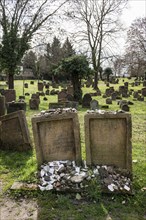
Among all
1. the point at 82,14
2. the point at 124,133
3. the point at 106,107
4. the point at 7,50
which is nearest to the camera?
the point at 124,133

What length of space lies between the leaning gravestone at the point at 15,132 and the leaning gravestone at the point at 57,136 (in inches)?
56.9

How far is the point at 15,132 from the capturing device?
6.27 meters

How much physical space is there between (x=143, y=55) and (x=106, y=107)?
66.2ft

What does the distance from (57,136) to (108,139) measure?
0.92 m

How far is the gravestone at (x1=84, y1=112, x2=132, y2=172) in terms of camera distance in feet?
15.2

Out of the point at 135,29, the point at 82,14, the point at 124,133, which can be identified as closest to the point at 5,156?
the point at 124,133

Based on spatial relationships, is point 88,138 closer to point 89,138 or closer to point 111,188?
point 89,138

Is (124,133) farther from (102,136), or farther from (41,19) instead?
(41,19)

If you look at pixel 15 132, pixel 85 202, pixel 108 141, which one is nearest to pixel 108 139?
pixel 108 141

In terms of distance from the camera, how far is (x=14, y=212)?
371 centimetres

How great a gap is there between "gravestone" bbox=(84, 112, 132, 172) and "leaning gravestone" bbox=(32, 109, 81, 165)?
218 mm

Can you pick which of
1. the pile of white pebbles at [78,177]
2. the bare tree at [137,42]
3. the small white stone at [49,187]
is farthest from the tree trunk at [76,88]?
the bare tree at [137,42]

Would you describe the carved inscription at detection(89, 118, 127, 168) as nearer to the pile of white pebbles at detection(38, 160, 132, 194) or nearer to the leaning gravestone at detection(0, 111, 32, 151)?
the pile of white pebbles at detection(38, 160, 132, 194)

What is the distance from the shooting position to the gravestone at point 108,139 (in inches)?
182
